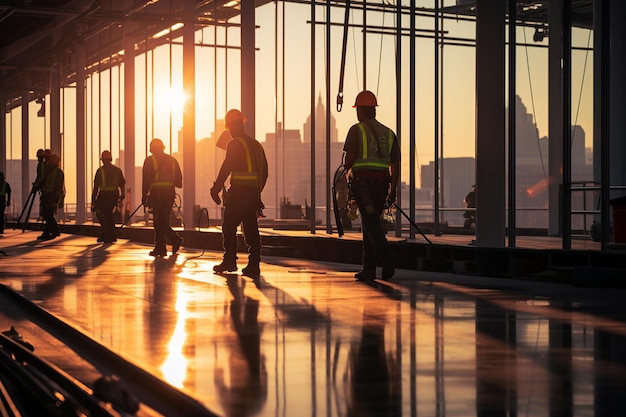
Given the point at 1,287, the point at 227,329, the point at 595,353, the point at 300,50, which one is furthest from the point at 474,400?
the point at 300,50

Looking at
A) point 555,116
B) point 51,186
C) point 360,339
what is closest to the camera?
point 360,339

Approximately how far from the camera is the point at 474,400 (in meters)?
4.60

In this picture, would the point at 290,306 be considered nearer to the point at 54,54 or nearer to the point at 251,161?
the point at 251,161

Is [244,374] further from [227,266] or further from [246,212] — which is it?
[227,266]

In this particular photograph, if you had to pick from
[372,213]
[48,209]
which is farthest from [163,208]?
[48,209]

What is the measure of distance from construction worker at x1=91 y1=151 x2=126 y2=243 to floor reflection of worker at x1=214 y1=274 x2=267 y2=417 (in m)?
17.2

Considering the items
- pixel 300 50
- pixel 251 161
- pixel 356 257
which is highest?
pixel 300 50

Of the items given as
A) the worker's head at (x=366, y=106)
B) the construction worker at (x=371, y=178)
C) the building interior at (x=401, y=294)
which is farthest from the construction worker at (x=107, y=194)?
the construction worker at (x=371, y=178)

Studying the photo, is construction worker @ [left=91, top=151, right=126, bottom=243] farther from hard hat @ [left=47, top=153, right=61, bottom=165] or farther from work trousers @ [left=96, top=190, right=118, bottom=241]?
hard hat @ [left=47, top=153, right=61, bottom=165]

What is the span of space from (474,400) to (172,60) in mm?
40176

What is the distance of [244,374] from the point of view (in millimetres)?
5379

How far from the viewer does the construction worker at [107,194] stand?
2522 centimetres

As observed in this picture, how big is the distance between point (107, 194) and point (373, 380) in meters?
20.7

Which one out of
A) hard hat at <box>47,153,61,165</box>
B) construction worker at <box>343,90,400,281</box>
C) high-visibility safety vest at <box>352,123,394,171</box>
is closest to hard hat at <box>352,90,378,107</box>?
construction worker at <box>343,90,400,281</box>
